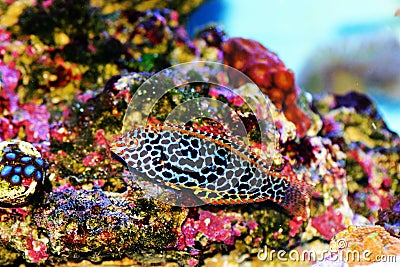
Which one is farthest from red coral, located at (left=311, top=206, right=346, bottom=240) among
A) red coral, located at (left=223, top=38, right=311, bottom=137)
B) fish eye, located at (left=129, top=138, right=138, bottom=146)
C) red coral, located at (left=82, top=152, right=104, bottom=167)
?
red coral, located at (left=82, top=152, right=104, bottom=167)

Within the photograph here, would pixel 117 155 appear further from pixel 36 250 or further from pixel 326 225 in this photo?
pixel 326 225

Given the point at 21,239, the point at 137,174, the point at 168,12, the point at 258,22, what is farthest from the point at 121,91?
the point at 258,22

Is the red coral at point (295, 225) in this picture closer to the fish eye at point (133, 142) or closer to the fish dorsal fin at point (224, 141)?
the fish dorsal fin at point (224, 141)

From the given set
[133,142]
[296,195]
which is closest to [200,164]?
[133,142]

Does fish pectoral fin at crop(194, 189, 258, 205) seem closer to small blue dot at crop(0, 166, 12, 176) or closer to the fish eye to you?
the fish eye

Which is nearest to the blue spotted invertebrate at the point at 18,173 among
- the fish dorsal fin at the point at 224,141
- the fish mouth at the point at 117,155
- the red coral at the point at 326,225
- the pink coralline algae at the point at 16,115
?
the fish mouth at the point at 117,155
